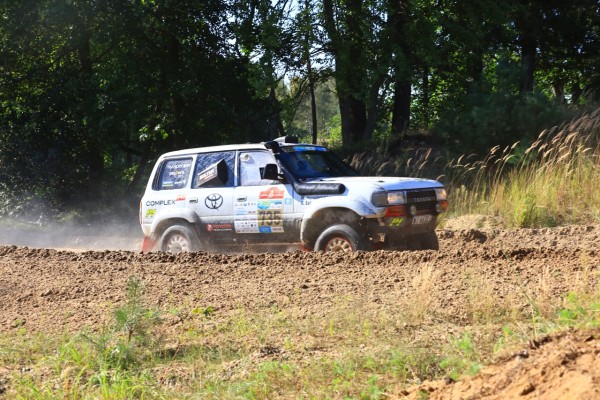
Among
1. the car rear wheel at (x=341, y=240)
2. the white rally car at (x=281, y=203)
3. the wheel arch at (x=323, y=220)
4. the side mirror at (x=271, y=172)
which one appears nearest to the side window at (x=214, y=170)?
the white rally car at (x=281, y=203)

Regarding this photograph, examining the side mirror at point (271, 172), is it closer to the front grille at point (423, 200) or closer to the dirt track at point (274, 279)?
the dirt track at point (274, 279)

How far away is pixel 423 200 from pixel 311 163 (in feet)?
6.13

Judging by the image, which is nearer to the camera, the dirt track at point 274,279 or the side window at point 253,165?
the dirt track at point 274,279

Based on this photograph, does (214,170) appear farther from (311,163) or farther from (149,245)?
(149,245)

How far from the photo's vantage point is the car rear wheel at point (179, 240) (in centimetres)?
1271

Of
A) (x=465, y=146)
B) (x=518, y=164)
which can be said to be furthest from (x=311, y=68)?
(x=518, y=164)

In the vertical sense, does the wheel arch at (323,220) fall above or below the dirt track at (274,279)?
above

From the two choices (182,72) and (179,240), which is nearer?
(179,240)

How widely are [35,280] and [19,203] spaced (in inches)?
574

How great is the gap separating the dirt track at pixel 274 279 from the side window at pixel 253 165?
54.2 inches

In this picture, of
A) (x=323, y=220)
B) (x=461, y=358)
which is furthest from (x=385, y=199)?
(x=461, y=358)

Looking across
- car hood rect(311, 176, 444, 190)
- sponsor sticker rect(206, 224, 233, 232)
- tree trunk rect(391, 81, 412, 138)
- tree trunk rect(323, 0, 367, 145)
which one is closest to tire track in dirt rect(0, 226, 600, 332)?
sponsor sticker rect(206, 224, 233, 232)

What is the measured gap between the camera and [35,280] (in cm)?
1038

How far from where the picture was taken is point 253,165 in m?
12.2
